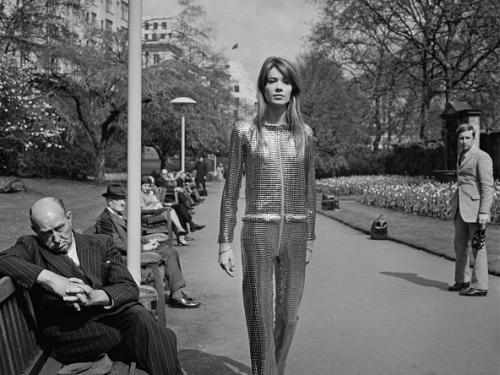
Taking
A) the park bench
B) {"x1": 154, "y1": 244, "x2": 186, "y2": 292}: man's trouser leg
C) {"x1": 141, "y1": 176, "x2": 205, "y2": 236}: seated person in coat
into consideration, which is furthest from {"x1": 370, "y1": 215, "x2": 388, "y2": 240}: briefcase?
the park bench

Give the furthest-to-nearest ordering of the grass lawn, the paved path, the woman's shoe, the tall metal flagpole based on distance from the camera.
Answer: the woman's shoe < the grass lawn < the tall metal flagpole < the paved path

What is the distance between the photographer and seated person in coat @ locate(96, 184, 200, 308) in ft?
24.1

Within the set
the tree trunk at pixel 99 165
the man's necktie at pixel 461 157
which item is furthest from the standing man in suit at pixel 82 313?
the tree trunk at pixel 99 165

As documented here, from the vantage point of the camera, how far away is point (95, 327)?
13.1 ft

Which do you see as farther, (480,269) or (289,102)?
(480,269)

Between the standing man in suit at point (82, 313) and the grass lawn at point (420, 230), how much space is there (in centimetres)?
653

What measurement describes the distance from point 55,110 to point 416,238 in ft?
78.9

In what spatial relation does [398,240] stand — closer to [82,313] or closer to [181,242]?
[181,242]

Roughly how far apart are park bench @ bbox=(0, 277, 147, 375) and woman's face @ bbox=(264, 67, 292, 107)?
1.67 meters

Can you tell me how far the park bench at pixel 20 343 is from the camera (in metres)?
3.32

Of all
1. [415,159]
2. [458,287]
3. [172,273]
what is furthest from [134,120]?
[415,159]

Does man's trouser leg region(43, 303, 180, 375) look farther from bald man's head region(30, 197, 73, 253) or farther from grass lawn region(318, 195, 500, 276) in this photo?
grass lawn region(318, 195, 500, 276)

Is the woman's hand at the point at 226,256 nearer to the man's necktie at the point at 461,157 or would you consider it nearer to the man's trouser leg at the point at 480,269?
the man's trouser leg at the point at 480,269

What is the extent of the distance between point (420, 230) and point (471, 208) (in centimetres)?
707
